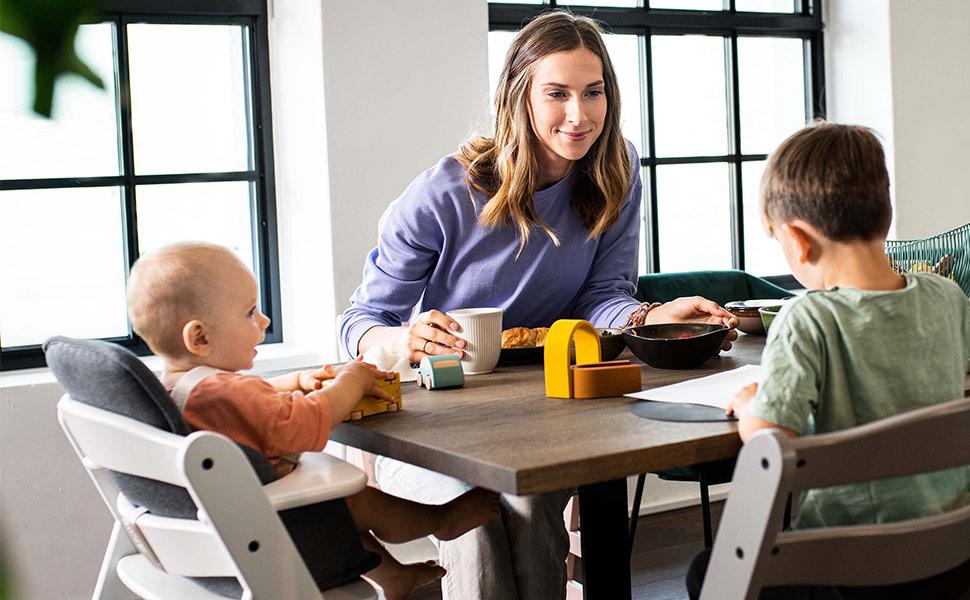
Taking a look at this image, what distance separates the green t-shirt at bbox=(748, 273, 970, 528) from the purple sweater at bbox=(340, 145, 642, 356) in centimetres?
97

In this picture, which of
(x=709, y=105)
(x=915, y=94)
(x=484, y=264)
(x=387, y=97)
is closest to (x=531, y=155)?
(x=484, y=264)

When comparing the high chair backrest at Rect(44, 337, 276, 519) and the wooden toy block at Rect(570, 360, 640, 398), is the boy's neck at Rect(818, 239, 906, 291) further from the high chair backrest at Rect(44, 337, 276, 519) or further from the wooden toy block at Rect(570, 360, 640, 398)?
the high chair backrest at Rect(44, 337, 276, 519)

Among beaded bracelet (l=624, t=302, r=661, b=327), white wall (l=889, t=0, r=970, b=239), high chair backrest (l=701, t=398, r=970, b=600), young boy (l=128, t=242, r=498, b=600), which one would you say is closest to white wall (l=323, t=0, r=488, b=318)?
beaded bracelet (l=624, t=302, r=661, b=327)

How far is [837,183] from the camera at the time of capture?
4.54 ft

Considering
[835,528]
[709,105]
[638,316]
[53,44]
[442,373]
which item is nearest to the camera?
[53,44]

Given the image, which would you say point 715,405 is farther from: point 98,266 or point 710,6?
point 710,6

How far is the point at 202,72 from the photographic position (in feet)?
11.8

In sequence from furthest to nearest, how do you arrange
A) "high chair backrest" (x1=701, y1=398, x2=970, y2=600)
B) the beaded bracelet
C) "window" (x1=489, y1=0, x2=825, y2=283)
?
"window" (x1=489, y1=0, x2=825, y2=283) → the beaded bracelet → "high chair backrest" (x1=701, y1=398, x2=970, y2=600)

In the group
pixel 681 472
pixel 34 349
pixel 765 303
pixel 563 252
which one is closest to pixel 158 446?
pixel 563 252

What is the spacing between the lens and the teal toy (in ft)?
5.97

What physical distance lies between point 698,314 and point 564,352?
55 cm

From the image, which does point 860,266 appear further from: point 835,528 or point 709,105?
point 709,105

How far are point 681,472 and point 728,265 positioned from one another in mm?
2154

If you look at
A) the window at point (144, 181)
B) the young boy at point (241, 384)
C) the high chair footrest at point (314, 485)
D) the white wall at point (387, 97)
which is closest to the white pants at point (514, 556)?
the young boy at point (241, 384)
